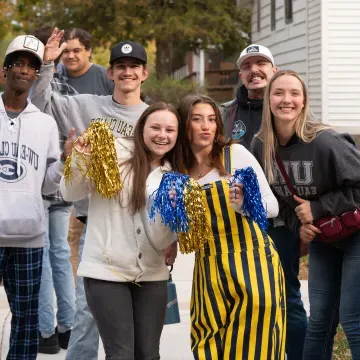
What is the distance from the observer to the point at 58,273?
6715mm

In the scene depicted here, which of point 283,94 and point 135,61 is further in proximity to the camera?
point 135,61

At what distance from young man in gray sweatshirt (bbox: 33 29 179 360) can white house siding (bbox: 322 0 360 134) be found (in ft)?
43.5

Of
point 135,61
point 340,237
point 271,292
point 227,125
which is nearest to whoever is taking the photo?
A: point 271,292

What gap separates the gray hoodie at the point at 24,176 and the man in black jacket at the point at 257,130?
1177mm

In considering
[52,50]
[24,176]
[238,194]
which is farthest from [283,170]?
[52,50]

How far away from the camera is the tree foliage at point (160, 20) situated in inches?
1016

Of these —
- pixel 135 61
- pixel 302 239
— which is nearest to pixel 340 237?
pixel 302 239

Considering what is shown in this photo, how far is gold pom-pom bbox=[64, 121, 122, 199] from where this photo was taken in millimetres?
4449

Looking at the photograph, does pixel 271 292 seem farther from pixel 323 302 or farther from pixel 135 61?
pixel 135 61

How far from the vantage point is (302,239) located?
202 inches

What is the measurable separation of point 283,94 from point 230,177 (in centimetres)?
69

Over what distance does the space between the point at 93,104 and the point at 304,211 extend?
1464mm

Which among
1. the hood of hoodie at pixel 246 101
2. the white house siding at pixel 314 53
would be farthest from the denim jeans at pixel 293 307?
the white house siding at pixel 314 53

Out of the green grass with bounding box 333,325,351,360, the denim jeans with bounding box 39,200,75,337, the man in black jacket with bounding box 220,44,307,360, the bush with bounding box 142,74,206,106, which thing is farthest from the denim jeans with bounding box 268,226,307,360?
the bush with bounding box 142,74,206,106
